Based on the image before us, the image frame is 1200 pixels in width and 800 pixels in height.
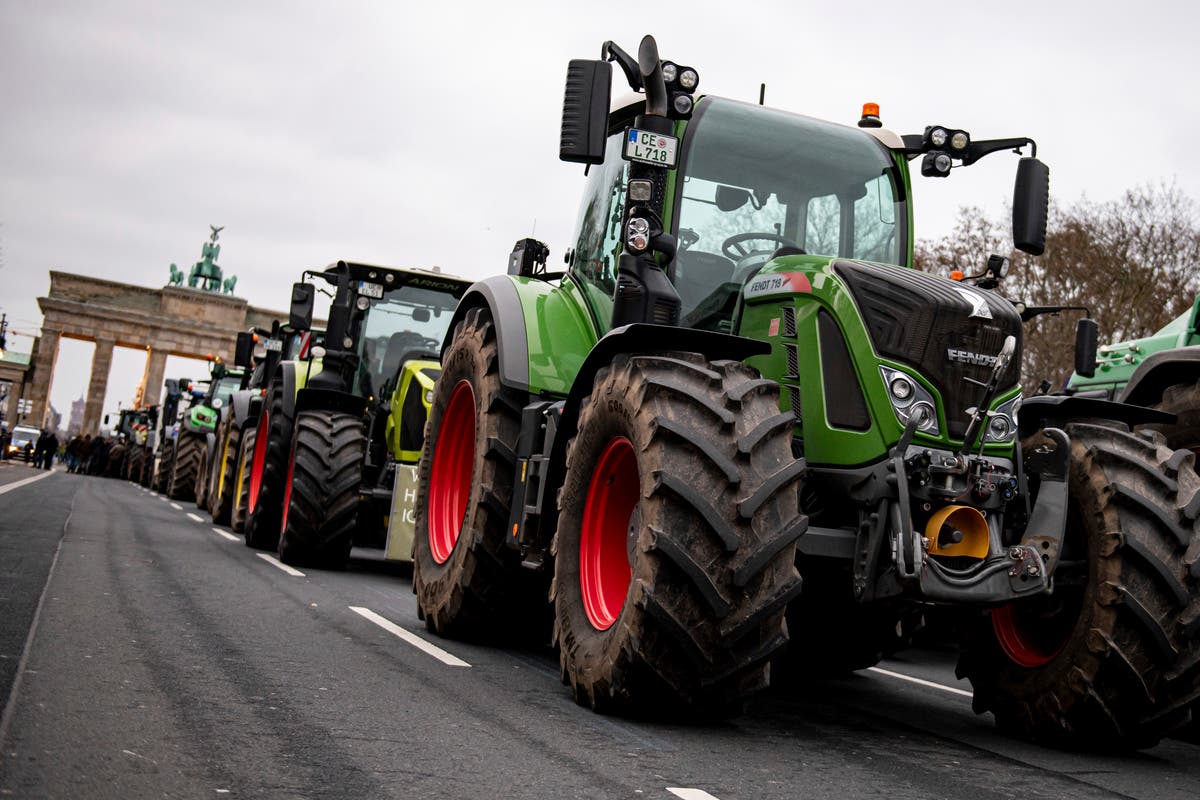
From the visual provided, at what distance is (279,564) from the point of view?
38.2ft

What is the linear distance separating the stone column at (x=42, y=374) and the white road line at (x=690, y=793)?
86176mm

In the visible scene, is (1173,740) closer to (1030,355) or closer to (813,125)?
(813,125)

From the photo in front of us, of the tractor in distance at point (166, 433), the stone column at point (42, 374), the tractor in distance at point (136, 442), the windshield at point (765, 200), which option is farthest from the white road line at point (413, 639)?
the stone column at point (42, 374)

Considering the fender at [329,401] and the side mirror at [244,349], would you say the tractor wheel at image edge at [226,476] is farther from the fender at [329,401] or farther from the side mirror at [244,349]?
the fender at [329,401]

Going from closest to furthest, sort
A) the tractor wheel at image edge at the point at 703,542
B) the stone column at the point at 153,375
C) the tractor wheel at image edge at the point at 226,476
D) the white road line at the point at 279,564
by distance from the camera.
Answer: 1. the tractor wheel at image edge at the point at 703,542
2. the white road line at the point at 279,564
3. the tractor wheel at image edge at the point at 226,476
4. the stone column at the point at 153,375

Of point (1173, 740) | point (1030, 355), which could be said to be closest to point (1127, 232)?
point (1030, 355)

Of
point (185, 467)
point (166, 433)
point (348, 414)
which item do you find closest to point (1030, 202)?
point (348, 414)

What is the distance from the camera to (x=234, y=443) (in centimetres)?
1680

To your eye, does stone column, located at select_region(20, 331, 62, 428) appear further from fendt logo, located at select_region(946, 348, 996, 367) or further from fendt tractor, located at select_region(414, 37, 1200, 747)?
fendt logo, located at select_region(946, 348, 996, 367)

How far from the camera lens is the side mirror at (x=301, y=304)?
1272 centimetres

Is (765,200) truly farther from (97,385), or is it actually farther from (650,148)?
(97,385)

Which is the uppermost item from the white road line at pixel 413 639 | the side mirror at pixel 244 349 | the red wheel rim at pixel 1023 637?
the side mirror at pixel 244 349

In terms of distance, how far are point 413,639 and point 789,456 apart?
3301 mm

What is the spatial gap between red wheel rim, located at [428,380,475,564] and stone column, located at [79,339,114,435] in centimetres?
8081
